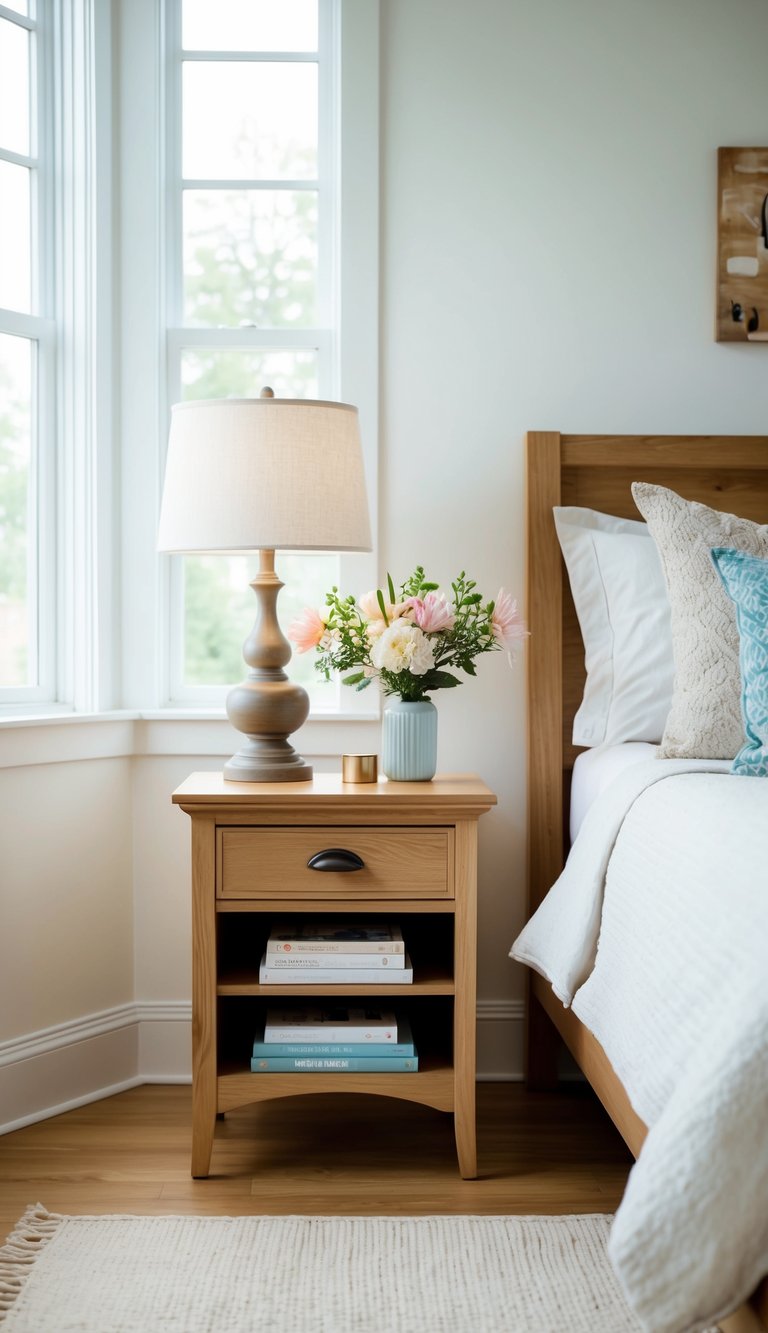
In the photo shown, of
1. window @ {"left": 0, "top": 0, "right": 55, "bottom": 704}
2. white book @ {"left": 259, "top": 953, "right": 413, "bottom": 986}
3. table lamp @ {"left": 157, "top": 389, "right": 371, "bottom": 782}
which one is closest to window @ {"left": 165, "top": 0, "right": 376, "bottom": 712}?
window @ {"left": 0, "top": 0, "right": 55, "bottom": 704}

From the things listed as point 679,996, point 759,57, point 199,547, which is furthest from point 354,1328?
point 759,57

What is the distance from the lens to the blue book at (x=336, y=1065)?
193 centimetres

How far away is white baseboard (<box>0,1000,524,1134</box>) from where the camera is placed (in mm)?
2172

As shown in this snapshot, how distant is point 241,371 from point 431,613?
2.81 feet

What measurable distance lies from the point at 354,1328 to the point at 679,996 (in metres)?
0.69

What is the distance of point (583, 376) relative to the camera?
7.90ft

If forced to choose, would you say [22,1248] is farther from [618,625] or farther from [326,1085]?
[618,625]

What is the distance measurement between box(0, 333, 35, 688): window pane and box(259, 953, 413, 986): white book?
887mm

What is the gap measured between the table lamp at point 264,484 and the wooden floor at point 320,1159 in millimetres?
703

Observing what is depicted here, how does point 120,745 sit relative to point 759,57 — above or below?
below

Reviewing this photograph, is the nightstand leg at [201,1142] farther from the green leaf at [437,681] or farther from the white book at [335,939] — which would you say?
the green leaf at [437,681]

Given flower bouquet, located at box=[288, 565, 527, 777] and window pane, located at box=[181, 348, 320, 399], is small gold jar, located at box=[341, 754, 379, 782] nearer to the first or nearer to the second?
flower bouquet, located at box=[288, 565, 527, 777]

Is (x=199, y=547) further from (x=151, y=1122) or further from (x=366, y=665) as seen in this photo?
(x=151, y=1122)

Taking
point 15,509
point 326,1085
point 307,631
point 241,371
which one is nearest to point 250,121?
point 241,371
